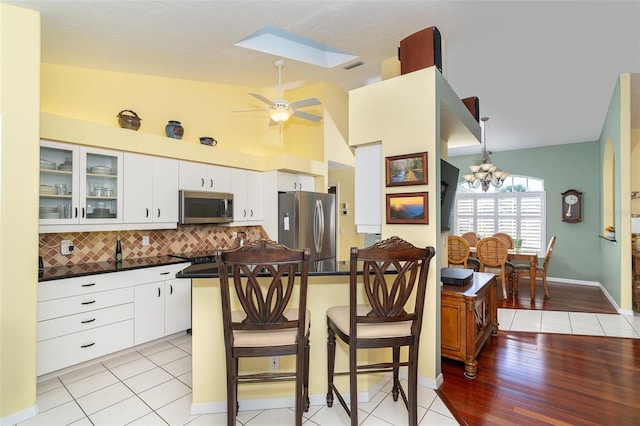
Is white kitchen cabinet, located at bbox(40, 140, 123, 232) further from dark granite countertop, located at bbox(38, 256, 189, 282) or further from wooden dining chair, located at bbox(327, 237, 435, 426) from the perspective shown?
wooden dining chair, located at bbox(327, 237, 435, 426)

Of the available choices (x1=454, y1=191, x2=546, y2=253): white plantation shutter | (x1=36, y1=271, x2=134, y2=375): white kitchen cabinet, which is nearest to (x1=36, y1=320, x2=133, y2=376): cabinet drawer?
(x1=36, y1=271, x2=134, y2=375): white kitchen cabinet

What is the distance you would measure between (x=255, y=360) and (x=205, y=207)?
2.35m

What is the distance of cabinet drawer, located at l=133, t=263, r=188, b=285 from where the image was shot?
3.14 meters

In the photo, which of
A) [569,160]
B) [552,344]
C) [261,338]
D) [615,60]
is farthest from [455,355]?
[569,160]

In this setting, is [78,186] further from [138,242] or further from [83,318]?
[83,318]

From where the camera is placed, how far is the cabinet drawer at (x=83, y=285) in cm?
255

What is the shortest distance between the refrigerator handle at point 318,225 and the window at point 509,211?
4.70m

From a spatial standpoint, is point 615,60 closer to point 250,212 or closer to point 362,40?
point 362,40

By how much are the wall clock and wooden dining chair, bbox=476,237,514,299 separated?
2516 mm

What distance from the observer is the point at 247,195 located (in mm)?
4582

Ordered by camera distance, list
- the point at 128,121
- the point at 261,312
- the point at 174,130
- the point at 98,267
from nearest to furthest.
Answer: the point at 261,312
the point at 98,267
the point at 128,121
the point at 174,130

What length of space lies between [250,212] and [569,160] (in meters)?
6.78

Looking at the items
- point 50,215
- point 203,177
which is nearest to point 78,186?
point 50,215

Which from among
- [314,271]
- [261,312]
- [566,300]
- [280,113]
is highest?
[280,113]
